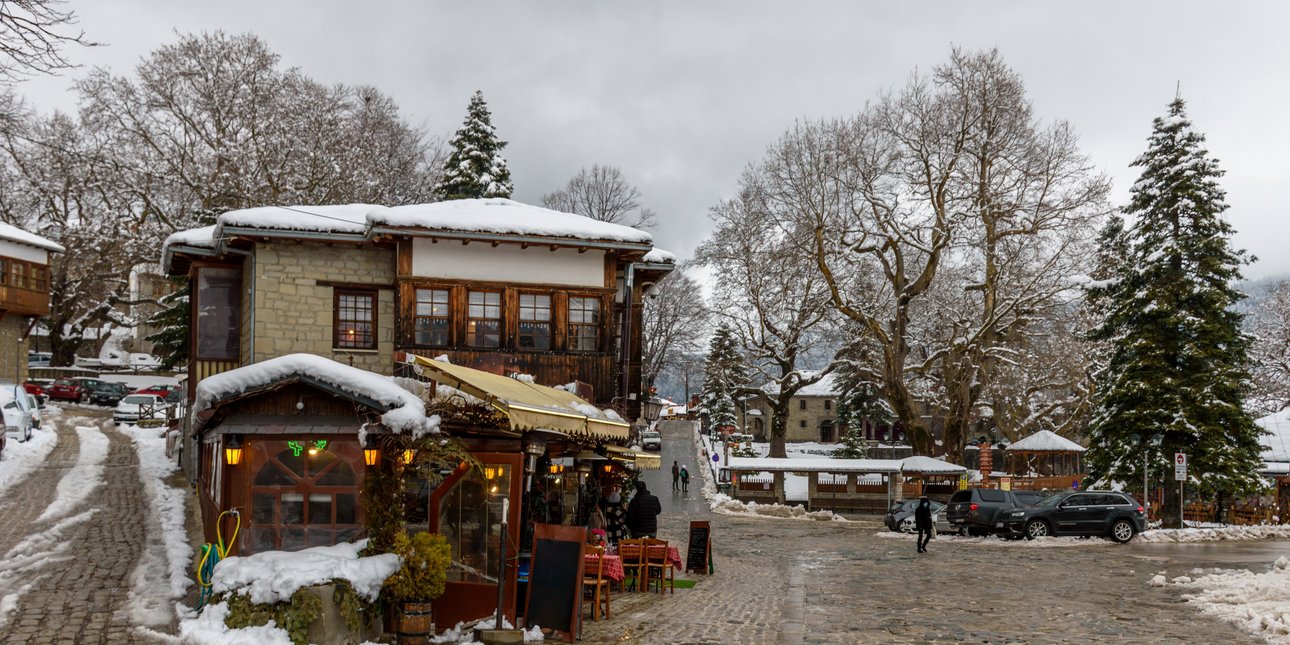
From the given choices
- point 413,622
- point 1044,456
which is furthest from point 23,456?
point 1044,456

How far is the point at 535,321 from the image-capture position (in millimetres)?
22641

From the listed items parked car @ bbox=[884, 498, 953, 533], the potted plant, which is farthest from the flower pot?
parked car @ bbox=[884, 498, 953, 533]

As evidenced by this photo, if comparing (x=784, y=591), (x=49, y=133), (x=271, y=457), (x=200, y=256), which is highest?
(x=49, y=133)

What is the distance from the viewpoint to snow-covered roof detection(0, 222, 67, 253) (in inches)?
1816

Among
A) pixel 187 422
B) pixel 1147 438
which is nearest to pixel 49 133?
pixel 187 422

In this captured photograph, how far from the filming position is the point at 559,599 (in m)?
12.8

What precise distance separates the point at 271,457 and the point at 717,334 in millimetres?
58711

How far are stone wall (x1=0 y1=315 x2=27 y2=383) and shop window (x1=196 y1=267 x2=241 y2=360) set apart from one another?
1221 inches

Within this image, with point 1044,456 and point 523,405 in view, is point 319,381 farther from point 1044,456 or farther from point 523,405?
point 1044,456

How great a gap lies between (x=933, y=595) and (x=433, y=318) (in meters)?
11.4

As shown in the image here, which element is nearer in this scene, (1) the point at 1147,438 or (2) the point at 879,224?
(1) the point at 1147,438

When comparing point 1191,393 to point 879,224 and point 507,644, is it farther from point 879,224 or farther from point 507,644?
point 507,644

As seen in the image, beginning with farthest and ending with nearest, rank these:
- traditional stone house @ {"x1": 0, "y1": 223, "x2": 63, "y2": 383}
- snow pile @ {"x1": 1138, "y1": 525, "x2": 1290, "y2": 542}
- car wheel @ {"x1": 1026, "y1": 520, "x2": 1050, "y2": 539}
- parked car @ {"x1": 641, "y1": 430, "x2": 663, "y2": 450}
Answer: parked car @ {"x1": 641, "y1": 430, "x2": 663, "y2": 450} < traditional stone house @ {"x1": 0, "y1": 223, "x2": 63, "y2": 383} < snow pile @ {"x1": 1138, "y1": 525, "x2": 1290, "y2": 542} < car wheel @ {"x1": 1026, "y1": 520, "x2": 1050, "y2": 539}

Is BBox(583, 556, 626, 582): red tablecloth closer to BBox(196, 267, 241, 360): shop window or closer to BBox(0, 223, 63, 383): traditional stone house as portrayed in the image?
BBox(196, 267, 241, 360): shop window
